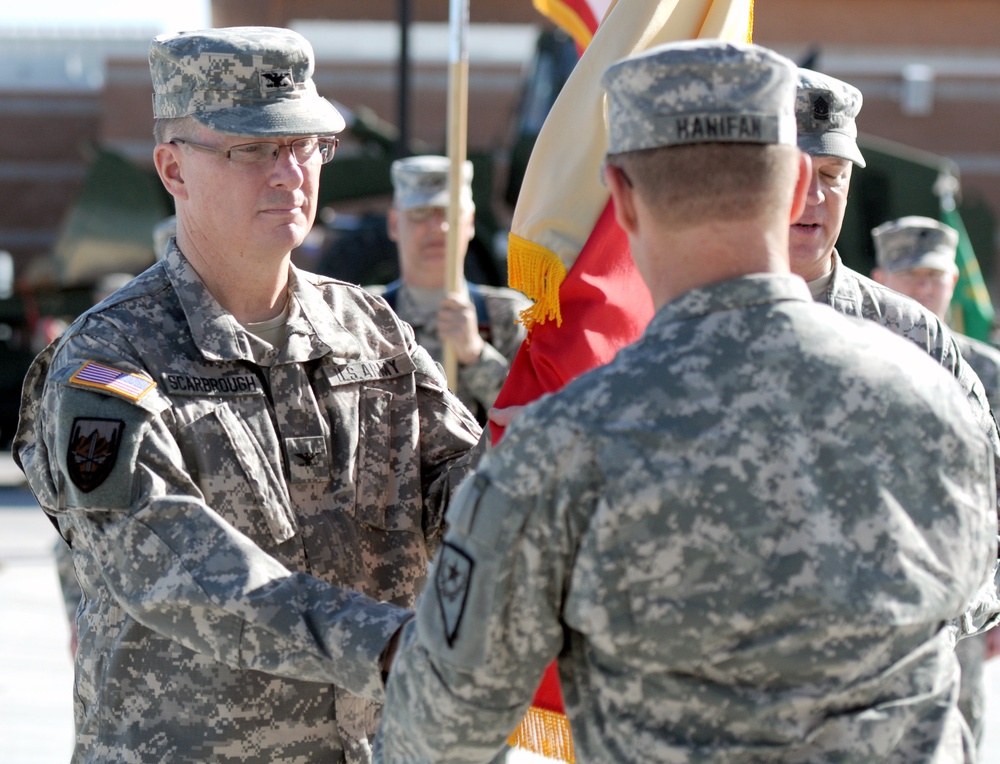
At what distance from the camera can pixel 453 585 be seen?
1.83 metres

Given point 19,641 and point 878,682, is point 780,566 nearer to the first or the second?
point 878,682

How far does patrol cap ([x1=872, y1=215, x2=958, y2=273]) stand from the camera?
547 cm

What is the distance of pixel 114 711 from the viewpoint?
8.12 feet

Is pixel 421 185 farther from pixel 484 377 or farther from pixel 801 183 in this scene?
pixel 801 183

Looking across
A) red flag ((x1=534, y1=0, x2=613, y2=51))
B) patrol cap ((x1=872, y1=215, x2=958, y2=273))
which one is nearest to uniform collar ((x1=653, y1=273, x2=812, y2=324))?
red flag ((x1=534, y1=0, x2=613, y2=51))

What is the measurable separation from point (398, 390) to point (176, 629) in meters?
0.69

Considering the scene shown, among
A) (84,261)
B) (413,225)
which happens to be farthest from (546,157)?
(84,261)

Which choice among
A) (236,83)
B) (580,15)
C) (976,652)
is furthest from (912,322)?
(976,652)

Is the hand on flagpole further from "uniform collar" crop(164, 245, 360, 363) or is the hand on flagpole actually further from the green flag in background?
the green flag in background

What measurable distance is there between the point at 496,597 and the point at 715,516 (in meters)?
0.30

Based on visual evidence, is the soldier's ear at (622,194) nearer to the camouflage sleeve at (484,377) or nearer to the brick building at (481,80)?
the camouflage sleeve at (484,377)

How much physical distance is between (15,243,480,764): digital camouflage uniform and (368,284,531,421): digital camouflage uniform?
235 centimetres

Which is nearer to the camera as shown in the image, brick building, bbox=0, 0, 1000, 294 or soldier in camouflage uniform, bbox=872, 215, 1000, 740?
soldier in camouflage uniform, bbox=872, 215, 1000, 740

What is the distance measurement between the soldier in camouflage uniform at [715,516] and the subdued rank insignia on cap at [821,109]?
1.36 metres
